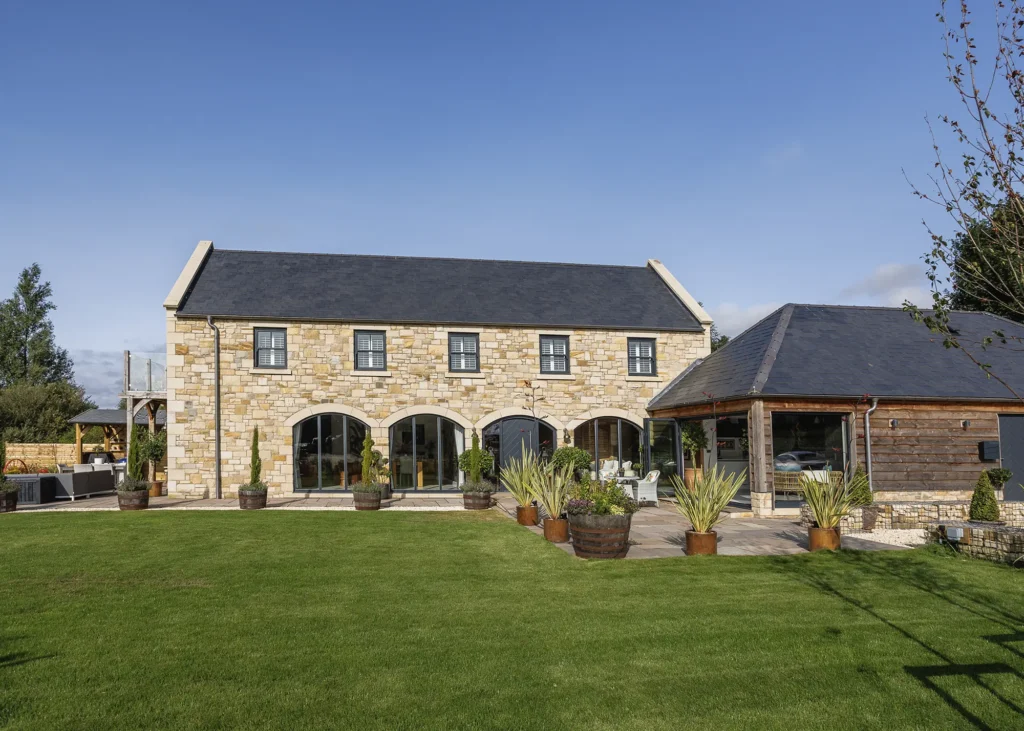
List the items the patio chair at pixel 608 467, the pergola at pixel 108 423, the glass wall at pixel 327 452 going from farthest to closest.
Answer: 1. the pergola at pixel 108 423
2. the glass wall at pixel 327 452
3. the patio chair at pixel 608 467

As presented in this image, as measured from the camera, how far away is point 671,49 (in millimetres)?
12844

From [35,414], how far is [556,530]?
35613 mm

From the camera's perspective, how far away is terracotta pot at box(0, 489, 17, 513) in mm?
16781

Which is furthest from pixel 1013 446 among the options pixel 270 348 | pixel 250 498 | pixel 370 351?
pixel 270 348

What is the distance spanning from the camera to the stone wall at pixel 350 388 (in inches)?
776

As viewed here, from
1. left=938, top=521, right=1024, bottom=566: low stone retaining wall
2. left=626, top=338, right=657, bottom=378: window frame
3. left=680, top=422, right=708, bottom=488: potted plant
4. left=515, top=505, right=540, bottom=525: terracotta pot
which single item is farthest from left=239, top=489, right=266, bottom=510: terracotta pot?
left=938, top=521, right=1024, bottom=566: low stone retaining wall

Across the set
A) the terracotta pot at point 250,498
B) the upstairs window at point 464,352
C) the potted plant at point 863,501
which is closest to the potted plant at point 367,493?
the terracotta pot at point 250,498

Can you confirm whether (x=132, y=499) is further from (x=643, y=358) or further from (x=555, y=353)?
(x=643, y=358)

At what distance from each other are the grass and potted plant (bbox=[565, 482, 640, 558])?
31 centimetres

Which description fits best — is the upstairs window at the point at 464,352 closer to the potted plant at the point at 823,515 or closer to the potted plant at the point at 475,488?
the potted plant at the point at 475,488

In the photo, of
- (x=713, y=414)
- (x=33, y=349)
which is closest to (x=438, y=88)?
(x=713, y=414)

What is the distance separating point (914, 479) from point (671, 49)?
10833mm

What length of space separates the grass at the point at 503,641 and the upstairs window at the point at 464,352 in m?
10.6

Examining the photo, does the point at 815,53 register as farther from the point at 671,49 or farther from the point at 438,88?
the point at 438,88
